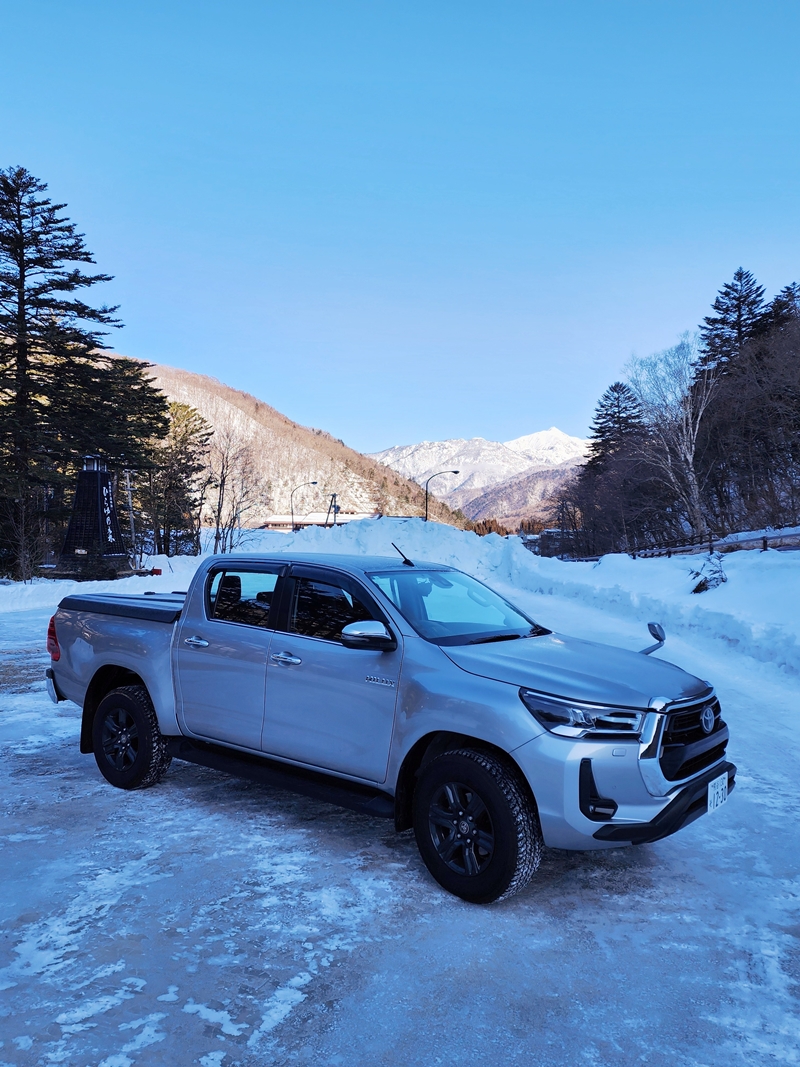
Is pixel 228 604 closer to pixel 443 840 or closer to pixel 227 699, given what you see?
pixel 227 699

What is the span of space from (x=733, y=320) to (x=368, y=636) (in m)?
59.1

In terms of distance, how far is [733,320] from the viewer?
54500 millimetres

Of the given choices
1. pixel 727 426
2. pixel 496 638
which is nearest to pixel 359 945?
Result: pixel 496 638

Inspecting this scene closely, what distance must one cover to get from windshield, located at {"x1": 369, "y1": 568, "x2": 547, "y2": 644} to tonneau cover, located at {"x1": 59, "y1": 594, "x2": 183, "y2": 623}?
186cm

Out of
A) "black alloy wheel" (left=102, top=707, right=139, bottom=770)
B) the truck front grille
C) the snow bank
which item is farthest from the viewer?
the snow bank

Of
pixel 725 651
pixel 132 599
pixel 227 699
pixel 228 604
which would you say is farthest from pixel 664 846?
pixel 725 651

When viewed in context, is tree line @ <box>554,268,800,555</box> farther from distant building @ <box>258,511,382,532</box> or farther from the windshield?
distant building @ <box>258,511,382,532</box>

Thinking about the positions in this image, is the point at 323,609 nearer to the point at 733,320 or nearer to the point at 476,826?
the point at 476,826

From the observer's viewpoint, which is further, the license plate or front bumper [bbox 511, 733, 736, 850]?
the license plate

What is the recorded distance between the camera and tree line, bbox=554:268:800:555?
1614 inches

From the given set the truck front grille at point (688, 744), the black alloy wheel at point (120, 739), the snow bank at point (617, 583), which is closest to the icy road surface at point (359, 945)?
the black alloy wheel at point (120, 739)

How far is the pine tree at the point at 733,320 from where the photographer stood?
52031 millimetres

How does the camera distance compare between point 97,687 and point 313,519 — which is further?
point 313,519

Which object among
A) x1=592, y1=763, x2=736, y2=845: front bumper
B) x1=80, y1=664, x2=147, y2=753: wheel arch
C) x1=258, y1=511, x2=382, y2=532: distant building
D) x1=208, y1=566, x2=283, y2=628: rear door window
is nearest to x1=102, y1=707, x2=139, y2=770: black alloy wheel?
x1=80, y1=664, x2=147, y2=753: wheel arch
